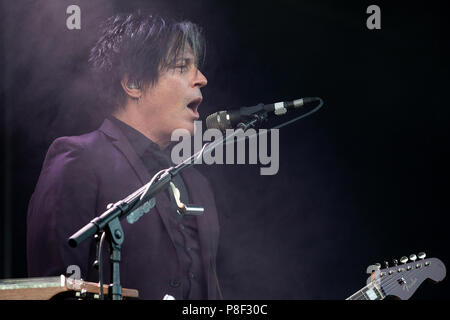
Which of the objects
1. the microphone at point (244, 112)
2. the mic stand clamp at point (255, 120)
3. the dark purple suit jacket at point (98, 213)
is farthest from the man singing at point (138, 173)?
the mic stand clamp at point (255, 120)

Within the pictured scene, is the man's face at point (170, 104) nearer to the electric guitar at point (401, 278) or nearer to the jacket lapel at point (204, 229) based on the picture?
the jacket lapel at point (204, 229)

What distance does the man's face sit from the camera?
3.00m

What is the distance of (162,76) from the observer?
3.01 metres

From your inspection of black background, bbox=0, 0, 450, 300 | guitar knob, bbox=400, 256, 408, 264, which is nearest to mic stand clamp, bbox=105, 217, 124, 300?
black background, bbox=0, 0, 450, 300

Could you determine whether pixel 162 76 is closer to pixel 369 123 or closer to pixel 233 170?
pixel 233 170

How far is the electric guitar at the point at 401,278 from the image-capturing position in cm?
271

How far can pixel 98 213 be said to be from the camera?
2809 millimetres

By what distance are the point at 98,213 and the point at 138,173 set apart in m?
0.25

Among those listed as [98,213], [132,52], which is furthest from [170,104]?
[98,213]

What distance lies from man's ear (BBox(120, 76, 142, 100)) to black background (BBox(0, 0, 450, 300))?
17 cm

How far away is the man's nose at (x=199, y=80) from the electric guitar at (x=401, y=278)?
3.84 ft

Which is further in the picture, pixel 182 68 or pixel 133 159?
pixel 182 68

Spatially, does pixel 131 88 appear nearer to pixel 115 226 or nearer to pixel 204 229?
pixel 204 229

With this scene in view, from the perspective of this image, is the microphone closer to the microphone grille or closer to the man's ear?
the microphone grille
